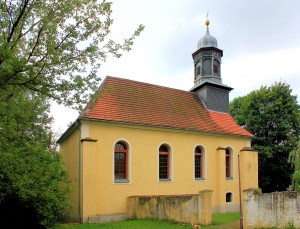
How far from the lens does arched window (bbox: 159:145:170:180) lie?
19.1 metres

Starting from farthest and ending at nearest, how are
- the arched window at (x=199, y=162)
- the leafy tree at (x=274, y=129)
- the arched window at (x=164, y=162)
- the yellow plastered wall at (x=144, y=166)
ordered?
the leafy tree at (x=274, y=129), the arched window at (x=199, y=162), the arched window at (x=164, y=162), the yellow plastered wall at (x=144, y=166)

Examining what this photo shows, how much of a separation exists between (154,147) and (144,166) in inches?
53.9

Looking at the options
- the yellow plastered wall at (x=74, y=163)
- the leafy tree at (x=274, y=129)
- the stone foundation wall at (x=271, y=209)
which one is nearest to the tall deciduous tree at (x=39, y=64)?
the yellow plastered wall at (x=74, y=163)

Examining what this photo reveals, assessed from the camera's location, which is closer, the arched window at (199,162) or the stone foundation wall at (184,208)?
the stone foundation wall at (184,208)

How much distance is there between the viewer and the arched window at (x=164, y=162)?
62.5 ft

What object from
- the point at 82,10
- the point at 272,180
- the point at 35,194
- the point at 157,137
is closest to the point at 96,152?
the point at 157,137

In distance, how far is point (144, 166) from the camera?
18.0m

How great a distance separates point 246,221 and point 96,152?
8.18 m

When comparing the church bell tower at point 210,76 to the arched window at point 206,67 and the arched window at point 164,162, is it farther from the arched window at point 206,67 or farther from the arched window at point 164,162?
the arched window at point 164,162

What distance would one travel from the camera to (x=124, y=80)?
2066 cm

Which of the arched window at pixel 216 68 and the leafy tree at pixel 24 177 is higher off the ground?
the arched window at pixel 216 68

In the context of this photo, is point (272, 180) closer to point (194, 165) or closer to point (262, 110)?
point (262, 110)

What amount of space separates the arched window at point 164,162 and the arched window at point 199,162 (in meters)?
2.38

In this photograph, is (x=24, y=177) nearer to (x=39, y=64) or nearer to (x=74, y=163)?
(x=39, y=64)
